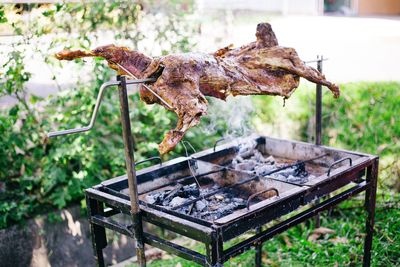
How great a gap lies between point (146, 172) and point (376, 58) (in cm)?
804

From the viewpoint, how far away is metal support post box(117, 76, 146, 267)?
2.60 m

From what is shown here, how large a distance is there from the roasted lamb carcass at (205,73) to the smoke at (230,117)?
138cm

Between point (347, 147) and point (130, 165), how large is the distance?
3.42m

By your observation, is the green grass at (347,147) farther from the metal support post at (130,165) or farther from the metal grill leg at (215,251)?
the metal grill leg at (215,251)

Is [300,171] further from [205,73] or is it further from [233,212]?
[205,73]

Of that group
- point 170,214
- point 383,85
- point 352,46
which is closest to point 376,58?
point 352,46

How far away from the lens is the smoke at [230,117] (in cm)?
498

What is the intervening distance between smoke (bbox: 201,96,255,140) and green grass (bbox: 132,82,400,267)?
1.38ft

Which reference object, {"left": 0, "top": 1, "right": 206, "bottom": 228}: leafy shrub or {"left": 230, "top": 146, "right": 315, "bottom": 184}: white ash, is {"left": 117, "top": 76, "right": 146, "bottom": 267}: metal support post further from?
{"left": 0, "top": 1, "right": 206, "bottom": 228}: leafy shrub

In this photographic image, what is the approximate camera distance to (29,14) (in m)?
4.66

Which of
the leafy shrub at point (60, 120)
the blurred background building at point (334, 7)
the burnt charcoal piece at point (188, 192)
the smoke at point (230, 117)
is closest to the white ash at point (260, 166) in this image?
the burnt charcoal piece at point (188, 192)

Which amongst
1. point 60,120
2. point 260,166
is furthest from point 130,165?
point 60,120

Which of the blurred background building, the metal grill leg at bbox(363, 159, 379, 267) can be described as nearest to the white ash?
the metal grill leg at bbox(363, 159, 379, 267)

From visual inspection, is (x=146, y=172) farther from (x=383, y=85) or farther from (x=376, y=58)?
(x=376, y=58)
